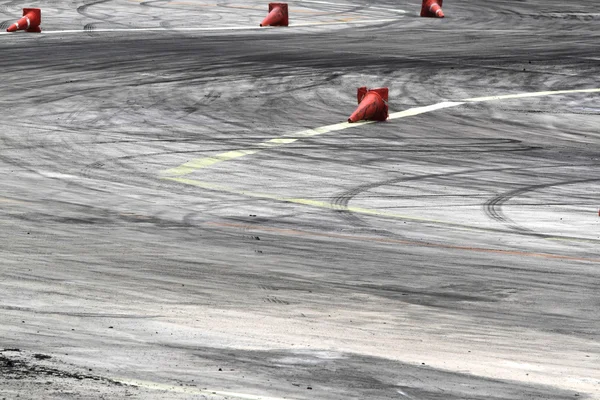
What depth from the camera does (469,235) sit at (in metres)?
11.9

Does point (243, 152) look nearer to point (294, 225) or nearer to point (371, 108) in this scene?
point (371, 108)

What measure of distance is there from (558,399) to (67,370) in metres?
2.74

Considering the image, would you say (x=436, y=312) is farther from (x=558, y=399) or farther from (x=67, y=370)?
(x=67, y=370)

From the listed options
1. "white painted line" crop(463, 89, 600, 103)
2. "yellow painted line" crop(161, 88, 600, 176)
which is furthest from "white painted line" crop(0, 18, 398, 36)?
"yellow painted line" crop(161, 88, 600, 176)

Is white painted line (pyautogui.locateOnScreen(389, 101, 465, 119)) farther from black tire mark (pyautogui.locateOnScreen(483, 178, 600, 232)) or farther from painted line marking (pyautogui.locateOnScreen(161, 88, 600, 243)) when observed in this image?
black tire mark (pyautogui.locateOnScreen(483, 178, 600, 232))

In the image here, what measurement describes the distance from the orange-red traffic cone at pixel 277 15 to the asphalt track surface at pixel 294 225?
4.58 metres

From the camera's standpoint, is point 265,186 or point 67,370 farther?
point 265,186

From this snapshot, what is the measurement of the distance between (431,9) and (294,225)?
889 inches

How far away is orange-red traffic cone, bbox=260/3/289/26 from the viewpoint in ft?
101

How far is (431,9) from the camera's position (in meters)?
33.8

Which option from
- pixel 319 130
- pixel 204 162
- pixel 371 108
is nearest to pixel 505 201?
pixel 204 162

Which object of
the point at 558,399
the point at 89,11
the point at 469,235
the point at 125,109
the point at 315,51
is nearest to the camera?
the point at 558,399

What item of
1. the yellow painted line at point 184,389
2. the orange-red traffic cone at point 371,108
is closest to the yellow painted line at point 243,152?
the orange-red traffic cone at point 371,108

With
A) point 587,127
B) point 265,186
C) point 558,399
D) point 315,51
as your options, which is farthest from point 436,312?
point 315,51
